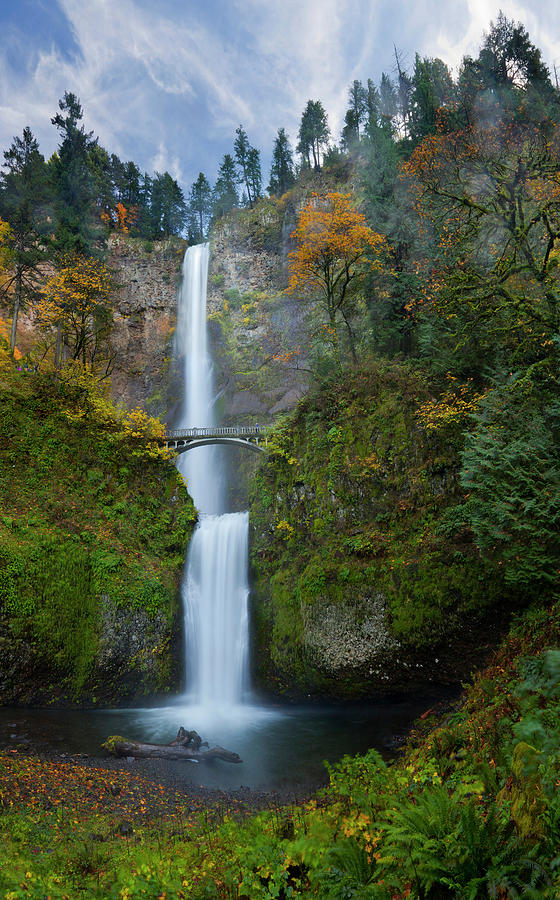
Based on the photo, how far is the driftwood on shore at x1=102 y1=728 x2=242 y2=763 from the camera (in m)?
10.1

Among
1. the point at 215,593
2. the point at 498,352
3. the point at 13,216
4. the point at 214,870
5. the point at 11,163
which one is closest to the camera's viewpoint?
the point at 214,870

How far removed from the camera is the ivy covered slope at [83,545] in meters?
13.0

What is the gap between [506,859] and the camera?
2832 millimetres

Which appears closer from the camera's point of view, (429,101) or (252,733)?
(252,733)

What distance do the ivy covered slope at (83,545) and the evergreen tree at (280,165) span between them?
36.3 m

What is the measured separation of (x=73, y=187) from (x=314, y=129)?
3166 cm

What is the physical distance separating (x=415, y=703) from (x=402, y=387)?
9034 millimetres

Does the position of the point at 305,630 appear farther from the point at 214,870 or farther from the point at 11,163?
the point at 11,163

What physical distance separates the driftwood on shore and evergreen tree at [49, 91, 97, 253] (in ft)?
69.8

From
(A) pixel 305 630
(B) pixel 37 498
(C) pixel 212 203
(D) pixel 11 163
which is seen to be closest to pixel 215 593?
(A) pixel 305 630

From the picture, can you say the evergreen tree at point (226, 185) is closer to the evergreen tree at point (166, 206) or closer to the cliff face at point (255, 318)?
the evergreen tree at point (166, 206)

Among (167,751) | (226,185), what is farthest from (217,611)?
(226,185)

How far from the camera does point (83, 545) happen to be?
1453 centimetres

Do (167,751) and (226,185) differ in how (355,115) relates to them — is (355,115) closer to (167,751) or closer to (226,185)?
(226,185)
